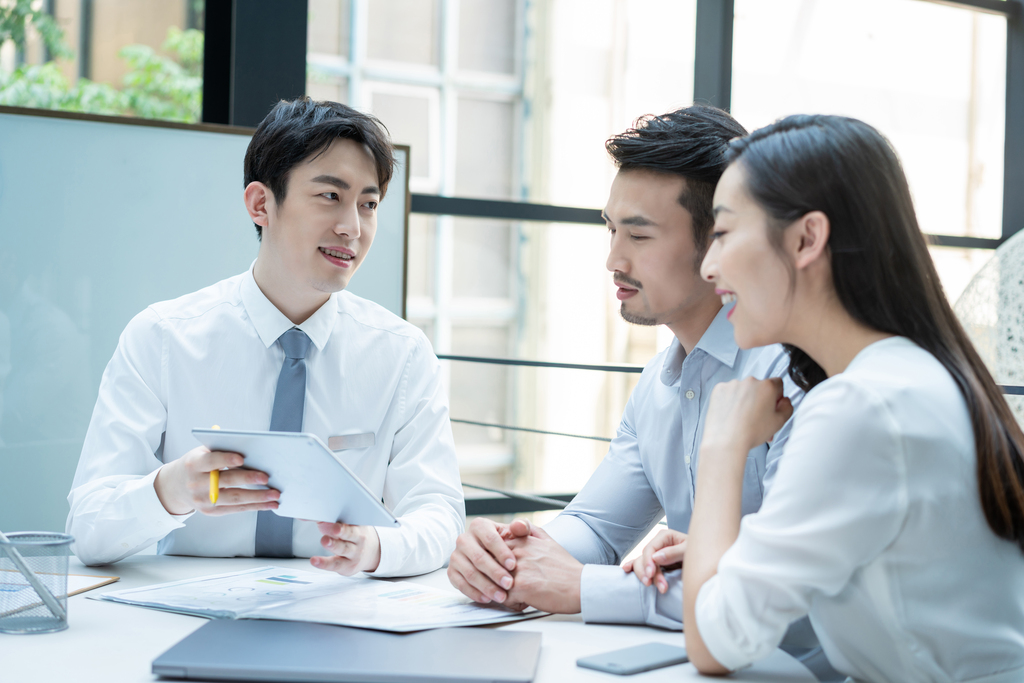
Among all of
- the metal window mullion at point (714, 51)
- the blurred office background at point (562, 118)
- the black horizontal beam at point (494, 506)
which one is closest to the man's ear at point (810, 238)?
the black horizontal beam at point (494, 506)

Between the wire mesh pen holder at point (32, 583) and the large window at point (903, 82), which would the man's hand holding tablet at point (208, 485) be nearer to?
the wire mesh pen holder at point (32, 583)

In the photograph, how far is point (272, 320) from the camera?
1736 mm

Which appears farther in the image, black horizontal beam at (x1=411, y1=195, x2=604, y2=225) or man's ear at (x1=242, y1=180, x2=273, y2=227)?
black horizontal beam at (x1=411, y1=195, x2=604, y2=225)

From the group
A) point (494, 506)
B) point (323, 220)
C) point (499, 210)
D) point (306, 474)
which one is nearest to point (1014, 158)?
point (499, 210)

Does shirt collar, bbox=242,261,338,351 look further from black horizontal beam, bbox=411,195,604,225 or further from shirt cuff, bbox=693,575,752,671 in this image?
black horizontal beam, bbox=411,195,604,225

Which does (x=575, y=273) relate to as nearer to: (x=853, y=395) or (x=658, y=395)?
(x=658, y=395)

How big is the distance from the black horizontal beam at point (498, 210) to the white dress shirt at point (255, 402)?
186 centimetres

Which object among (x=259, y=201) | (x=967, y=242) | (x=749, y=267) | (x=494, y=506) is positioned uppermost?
(x=967, y=242)

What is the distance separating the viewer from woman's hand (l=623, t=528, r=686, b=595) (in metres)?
1.16

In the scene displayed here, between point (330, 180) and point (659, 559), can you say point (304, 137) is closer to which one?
point (330, 180)

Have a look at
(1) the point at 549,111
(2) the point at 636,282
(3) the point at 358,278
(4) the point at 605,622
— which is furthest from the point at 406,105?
(4) the point at 605,622

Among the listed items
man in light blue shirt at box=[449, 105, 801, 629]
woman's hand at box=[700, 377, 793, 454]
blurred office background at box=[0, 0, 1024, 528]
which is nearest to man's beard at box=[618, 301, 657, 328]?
man in light blue shirt at box=[449, 105, 801, 629]

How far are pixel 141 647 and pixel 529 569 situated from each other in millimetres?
500

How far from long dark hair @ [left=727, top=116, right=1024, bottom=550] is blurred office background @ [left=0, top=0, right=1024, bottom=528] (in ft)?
18.1
